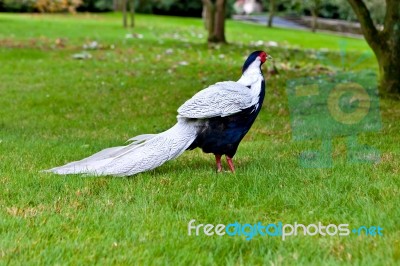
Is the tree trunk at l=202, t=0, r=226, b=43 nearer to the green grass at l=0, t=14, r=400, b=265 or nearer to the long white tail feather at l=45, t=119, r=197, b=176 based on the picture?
the green grass at l=0, t=14, r=400, b=265

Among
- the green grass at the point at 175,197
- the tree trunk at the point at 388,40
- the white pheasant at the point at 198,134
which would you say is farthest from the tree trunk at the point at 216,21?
the white pheasant at the point at 198,134

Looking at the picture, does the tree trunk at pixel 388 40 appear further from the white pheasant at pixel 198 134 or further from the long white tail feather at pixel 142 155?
the long white tail feather at pixel 142 155

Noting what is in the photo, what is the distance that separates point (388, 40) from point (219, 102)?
310 inches

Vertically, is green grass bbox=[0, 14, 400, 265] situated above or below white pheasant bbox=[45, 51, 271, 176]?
below

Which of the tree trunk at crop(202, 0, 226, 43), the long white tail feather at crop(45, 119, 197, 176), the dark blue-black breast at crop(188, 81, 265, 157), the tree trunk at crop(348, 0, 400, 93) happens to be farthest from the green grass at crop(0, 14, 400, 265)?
the tree trunk at crop(202, 0, 226, 43)

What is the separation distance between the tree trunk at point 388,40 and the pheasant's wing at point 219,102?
7.43 m

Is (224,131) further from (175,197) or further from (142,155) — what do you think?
(175,197)

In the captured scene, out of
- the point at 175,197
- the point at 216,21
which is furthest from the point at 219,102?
the point at 216,21

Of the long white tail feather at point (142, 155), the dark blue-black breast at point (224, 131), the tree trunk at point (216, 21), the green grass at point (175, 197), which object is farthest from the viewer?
the tree trunk at point (216, 21)

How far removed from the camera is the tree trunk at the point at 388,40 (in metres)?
12.1

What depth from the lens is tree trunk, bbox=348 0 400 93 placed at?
1213 cm

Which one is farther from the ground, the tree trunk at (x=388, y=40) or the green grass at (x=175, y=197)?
the tree trunk at (x=388, y=40)

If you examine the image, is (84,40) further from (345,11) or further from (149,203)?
(345,11)

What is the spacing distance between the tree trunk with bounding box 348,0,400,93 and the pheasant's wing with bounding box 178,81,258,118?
7428 mm
